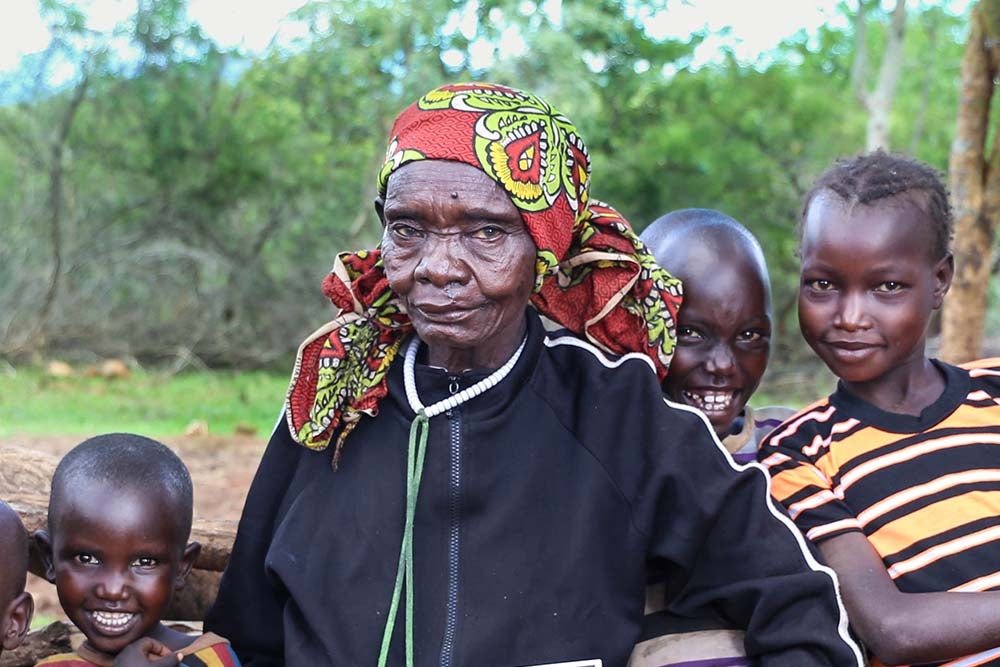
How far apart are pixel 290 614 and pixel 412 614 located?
0.95 ft

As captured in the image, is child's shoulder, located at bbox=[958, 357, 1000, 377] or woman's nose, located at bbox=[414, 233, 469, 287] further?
child's shoulder, located at bbox=[958, 357, 1000, 377]

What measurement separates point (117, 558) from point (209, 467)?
Result: 17.6 feet

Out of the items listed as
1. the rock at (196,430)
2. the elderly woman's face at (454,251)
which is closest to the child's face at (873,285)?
the elderly woman's face at (454,251)

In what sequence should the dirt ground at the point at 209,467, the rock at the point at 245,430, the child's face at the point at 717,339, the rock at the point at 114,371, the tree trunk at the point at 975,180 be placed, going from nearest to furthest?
the child's face at the point at 717,339 < the dirt ground at the point at 209,467 < the tree trunk at the point at 975,180 < the rock at the point at 245,430 < the rock at the point at 114,371

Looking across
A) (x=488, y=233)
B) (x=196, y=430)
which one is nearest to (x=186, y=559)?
(x=488, y=233)

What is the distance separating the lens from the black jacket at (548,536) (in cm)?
216

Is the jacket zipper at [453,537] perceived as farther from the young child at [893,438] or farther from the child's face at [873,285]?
the child's face at [873,285]

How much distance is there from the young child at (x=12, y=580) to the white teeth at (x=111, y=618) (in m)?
0.14

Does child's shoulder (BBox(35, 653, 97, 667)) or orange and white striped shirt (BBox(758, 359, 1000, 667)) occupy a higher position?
orange and white striped shirt (BBox(758, 359, 1000, 667))

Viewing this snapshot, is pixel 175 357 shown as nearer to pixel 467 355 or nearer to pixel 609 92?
pixel 609 92

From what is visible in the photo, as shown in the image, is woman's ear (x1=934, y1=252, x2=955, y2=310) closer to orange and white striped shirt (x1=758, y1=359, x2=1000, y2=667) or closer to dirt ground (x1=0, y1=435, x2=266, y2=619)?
orange and white striped shirt (x1=758, y1=359, x2=1000, y2=667)

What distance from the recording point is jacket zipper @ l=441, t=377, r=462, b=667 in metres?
2.16

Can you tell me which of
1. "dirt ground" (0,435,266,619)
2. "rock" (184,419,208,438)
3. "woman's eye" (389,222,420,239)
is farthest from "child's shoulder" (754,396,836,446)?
"rock" (184,419,208,438)

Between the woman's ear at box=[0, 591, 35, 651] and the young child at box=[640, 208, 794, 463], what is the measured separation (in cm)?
153
